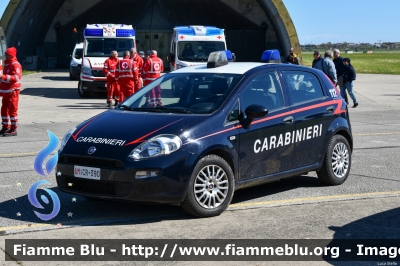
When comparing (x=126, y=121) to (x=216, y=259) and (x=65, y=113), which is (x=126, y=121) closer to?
(x=216, y=259)

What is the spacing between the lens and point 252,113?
304 inches

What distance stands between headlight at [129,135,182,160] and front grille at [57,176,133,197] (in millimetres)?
303

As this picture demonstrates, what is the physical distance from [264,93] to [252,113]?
0.59m

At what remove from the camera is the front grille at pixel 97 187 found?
7051mm

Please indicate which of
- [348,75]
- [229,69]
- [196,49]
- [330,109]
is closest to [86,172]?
[229,69]

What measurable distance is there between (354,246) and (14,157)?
683cm

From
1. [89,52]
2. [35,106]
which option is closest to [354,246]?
[35,106]

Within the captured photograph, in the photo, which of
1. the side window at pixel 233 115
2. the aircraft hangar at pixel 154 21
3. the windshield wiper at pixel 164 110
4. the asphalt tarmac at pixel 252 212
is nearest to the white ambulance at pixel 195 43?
the asphalt tarmac at pixel 252 212

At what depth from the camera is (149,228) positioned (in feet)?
22.5

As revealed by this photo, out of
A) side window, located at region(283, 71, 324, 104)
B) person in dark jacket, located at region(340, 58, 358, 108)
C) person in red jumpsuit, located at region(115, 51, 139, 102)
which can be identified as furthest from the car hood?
person in dark jacket, located at region(340, 58, 358, 108)

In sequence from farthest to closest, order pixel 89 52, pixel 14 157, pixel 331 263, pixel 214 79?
pixel 89 52 < pixel 14 157 < pixel 214 79 < pixel 331 263

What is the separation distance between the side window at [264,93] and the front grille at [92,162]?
1600mm

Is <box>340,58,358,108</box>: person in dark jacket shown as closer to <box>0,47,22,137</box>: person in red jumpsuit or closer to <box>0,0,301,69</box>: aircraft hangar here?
<box>0,47,22,137</box>: person in red jumpsuit

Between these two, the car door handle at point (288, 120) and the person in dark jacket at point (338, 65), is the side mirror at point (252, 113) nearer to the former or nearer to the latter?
the car door handle at point (288, 120)
